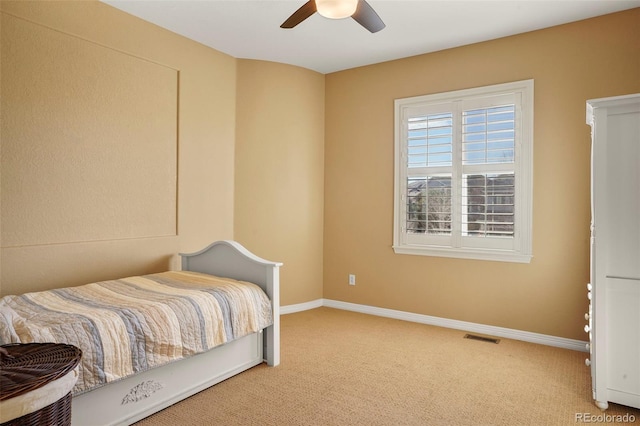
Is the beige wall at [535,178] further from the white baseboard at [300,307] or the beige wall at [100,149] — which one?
the beige wall at [100,149]

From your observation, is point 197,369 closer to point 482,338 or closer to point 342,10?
point 342,10

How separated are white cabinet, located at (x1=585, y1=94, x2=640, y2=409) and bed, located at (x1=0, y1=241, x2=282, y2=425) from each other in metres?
2.00

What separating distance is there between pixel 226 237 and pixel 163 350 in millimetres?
1955

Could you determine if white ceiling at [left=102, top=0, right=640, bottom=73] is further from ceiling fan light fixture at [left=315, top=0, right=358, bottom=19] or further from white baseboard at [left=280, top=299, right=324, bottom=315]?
white baseboard at [left=280, top=299, right=324, bottom=315]

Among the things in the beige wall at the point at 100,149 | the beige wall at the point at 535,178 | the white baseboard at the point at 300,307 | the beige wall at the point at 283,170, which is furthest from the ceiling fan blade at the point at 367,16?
the white baseboard at the point at 300,307

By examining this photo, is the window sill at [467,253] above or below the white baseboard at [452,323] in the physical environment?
above

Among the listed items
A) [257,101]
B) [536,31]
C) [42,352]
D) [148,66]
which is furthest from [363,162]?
[42,352]

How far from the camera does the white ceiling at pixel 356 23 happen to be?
3016 millimetres

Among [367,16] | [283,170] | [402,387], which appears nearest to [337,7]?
[367,16]

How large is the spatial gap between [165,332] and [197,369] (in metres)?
0.42

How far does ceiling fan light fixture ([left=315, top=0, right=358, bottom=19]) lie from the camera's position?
6.75ft

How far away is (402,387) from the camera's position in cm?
257

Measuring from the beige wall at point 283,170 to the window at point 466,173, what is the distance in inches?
39.0

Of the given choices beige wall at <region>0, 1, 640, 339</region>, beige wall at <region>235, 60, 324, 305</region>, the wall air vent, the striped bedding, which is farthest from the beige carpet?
beige wall at <region>235, 60, 324, 305</region>
